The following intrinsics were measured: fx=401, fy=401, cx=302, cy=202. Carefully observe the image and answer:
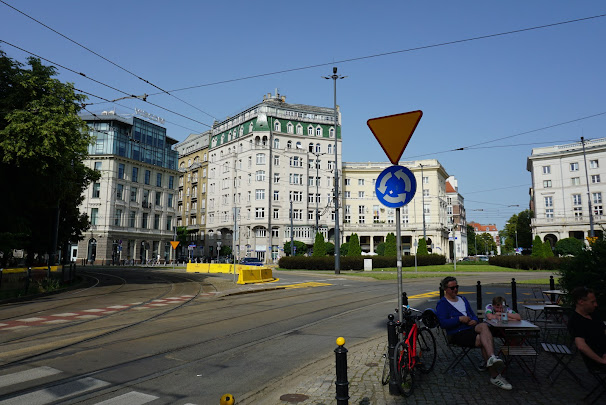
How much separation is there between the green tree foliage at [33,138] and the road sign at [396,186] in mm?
14469

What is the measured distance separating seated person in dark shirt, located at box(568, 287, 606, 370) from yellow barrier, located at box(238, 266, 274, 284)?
65.5 ft

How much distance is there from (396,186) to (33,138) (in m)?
15.2

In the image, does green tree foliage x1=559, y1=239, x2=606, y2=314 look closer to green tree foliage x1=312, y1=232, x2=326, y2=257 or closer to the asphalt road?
the asphalt road

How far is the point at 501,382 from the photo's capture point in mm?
4953

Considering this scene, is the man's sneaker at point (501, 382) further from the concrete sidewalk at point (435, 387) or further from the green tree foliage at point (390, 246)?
the green tree foliage at point (390, 246)

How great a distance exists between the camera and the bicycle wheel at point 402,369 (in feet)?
15.4

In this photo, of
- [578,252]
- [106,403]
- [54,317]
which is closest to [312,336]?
[106,403]

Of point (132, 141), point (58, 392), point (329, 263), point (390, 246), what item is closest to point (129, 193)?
point (132, 141)

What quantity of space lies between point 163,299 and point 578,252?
13.5 meters

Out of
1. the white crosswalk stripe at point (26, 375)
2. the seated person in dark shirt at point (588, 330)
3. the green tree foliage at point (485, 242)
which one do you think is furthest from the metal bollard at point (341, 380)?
the green tree foliage at point (485, 242)

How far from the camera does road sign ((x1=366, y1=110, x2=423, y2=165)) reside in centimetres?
507

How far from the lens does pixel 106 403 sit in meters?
4.70

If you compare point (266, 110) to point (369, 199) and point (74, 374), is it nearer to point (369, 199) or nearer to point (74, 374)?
point (369, 199)

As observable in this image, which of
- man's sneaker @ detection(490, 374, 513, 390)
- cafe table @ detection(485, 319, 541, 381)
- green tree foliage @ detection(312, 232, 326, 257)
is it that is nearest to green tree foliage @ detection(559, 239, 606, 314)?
cafe table @ detection(485, 319, 541, 381)
